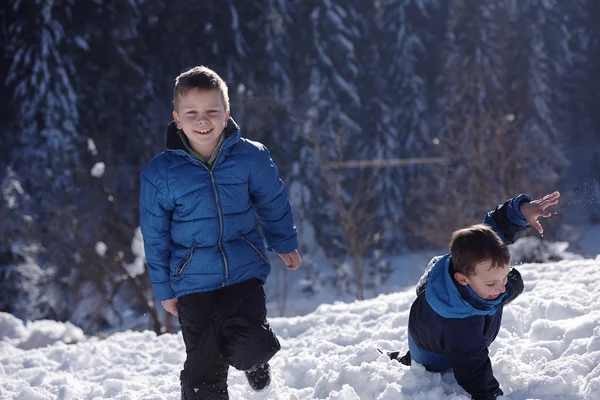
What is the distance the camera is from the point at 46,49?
2217 cm

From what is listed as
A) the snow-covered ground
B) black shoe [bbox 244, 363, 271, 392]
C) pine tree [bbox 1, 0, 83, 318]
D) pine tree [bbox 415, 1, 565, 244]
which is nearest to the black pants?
black shoe [bbox 244, 363, 271, 392]

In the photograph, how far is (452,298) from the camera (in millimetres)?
2941

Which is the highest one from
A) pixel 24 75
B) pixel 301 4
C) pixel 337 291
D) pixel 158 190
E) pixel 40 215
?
pixel 301 4

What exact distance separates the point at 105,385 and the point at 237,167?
6.39ft

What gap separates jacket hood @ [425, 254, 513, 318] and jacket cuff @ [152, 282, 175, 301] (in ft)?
4.00

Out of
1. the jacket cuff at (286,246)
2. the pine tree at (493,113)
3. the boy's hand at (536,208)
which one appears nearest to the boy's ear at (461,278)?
the boy's hand at (536,208)

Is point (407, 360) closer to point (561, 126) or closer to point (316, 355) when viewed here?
point (316, 355)

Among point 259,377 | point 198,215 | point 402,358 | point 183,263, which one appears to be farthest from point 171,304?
point 402,358

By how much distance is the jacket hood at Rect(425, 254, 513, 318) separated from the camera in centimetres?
292

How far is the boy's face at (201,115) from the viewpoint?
10.2 feet

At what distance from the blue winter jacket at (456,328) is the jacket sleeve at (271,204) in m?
0.73

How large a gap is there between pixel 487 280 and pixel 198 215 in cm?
133

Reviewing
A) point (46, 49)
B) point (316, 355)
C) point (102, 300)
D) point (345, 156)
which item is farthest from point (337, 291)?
point (316, 355)

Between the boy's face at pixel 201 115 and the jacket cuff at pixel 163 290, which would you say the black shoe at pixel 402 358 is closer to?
the jacket cuff at pixel 163 290
